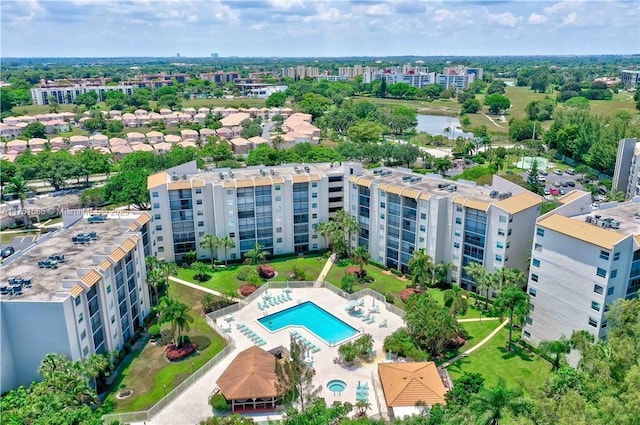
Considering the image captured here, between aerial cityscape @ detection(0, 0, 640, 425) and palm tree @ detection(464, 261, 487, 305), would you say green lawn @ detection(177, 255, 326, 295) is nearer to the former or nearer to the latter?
aerial cityscape @ detection(0, 0, 640, 425)

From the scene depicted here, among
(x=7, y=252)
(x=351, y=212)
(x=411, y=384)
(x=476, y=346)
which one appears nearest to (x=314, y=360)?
(x=411, y=384)

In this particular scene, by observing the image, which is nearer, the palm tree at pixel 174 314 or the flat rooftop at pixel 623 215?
the flat rooftop at pixel 623 215

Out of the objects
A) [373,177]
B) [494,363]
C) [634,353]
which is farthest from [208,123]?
[634,353]

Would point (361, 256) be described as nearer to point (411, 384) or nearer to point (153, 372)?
point (411, 384)

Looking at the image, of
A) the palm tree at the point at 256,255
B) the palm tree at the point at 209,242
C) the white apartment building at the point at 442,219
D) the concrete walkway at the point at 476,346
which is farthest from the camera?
the palm tree at the point at 256,255

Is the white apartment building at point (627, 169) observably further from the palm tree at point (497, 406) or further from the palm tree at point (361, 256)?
the palm tree at point (497, 406)

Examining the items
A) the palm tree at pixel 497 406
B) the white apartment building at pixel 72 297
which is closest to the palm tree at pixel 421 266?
the palm tree at pixel 497 406
